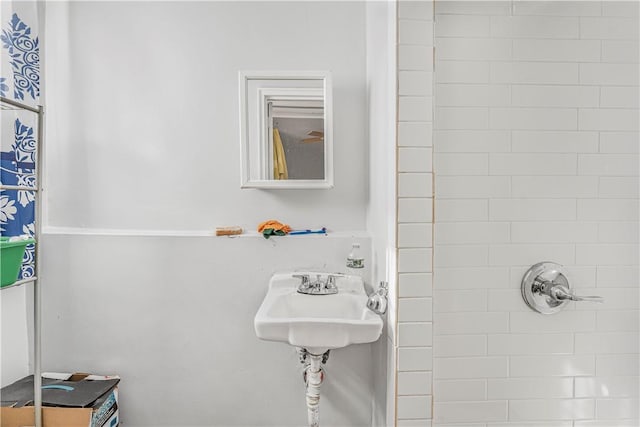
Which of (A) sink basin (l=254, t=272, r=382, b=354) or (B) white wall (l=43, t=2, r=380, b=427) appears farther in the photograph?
(B) white wall (l=43, t=2, r=380, b=427)

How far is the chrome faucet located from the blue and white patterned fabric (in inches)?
46.7

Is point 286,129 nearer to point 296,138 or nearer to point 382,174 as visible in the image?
point 296,138

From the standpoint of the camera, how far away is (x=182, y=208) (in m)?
1.68

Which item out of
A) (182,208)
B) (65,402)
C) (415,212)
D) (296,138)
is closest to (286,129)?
(296,138)

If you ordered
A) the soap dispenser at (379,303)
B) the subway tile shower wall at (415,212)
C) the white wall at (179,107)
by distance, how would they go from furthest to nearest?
the white wall at (179,107) → the soap dispenser at (379,303) → the subway tile shower wall at (415,212)

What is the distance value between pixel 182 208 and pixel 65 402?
0.87 m

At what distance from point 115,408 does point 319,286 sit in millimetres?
1025

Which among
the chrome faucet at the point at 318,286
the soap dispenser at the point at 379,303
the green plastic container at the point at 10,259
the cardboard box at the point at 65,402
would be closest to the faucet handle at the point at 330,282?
the chrome faucet at the point at 318,286

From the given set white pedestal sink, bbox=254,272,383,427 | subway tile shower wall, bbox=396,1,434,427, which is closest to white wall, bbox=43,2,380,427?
white pedestal sink, bbox=254,272,383,427

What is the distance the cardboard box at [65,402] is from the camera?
4.28 ft

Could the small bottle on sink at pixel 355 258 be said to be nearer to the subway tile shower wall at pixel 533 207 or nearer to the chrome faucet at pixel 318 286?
the chrome faucet at pixel 318 286

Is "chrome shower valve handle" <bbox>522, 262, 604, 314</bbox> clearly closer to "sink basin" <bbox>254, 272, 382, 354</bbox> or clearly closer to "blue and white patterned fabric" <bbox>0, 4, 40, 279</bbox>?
"sink basin" <bbox>254, 272, 382, 354</bbox>

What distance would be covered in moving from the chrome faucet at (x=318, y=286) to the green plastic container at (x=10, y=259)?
99 cm

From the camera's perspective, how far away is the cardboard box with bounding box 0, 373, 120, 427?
1304 millimetres
